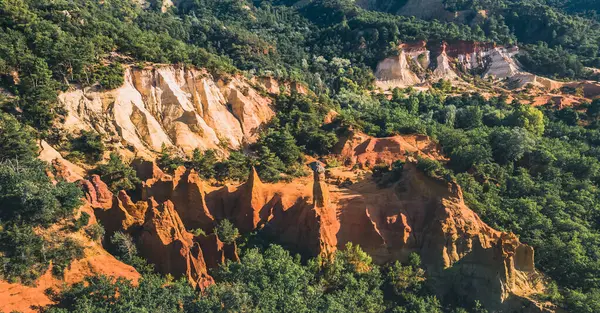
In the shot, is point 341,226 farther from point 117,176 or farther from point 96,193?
point 117,176

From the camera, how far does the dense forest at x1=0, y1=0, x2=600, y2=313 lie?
22.4m

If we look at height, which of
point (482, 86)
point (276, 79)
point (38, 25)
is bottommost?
point (482, 86)

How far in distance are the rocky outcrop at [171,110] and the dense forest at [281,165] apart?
1.37m

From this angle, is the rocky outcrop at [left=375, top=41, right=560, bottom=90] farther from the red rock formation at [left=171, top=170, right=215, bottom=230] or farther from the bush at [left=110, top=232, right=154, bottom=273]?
the bush at [left=110, top=232, right=154, bottom=273]

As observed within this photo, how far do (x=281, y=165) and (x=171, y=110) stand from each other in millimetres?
11070

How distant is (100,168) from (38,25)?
16.6m

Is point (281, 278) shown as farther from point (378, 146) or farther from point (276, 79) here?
point (276, 79)

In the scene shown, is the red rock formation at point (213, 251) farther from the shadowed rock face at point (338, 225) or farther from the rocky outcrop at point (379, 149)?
the rocky outcrop at point (379, 149)

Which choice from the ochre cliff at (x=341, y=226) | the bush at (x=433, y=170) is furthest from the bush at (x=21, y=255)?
the bush at (x=433, y=170)

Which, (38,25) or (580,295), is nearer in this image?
(580,295)

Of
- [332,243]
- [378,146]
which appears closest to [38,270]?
[332,243]

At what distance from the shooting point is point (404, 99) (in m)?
67.6

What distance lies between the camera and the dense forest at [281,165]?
73.5 ft

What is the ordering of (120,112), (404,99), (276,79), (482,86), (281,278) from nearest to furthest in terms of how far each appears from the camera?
(281,278), (120,112), (276,79), (404,99), (482,86)
